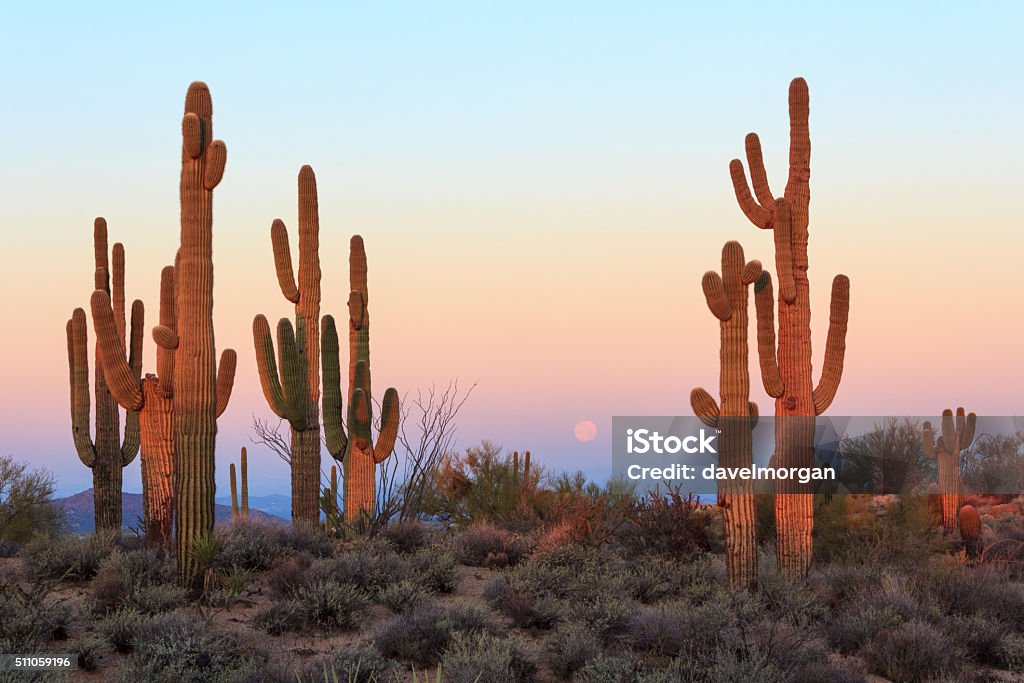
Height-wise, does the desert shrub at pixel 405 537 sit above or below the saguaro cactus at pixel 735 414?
below

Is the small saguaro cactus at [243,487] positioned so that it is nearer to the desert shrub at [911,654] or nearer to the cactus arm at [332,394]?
the cactus arm at [332,394]

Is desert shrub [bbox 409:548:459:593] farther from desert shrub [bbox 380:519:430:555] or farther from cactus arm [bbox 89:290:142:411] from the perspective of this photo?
cactus arm [bbox 89:290:142:411]

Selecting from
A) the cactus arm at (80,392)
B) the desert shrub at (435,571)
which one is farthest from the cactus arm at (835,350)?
the cactus arm at (80,392)

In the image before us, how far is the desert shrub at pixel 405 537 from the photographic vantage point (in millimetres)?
16266

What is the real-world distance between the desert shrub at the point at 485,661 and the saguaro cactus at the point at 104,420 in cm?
1087

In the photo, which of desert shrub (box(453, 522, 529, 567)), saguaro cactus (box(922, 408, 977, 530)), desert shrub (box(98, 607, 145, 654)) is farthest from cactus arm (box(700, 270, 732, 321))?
saguaro cactus (box(922, 408, 977, 530))

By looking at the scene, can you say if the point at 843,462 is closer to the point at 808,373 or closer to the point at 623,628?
the point at 808,373

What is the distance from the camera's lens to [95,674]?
34.7 feet

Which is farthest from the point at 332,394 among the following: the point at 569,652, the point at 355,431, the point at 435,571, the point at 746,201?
the point at 569,652

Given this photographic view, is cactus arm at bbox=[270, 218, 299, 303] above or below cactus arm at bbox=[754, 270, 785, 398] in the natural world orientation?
above

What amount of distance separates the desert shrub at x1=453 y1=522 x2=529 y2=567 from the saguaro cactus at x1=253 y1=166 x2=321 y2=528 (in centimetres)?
300

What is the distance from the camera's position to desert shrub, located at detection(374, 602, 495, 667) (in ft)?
36.3

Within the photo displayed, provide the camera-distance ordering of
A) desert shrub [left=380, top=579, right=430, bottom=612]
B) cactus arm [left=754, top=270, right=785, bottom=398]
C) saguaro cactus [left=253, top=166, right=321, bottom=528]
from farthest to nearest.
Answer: saguaro cactus [left=253, top=166, right=321, bottom=528], cactus arm [left=754, top=270, right=785, bottom=398], desert shrub [left=380, top=579, right=430, bottom=612]

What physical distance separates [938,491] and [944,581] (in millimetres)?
10414
